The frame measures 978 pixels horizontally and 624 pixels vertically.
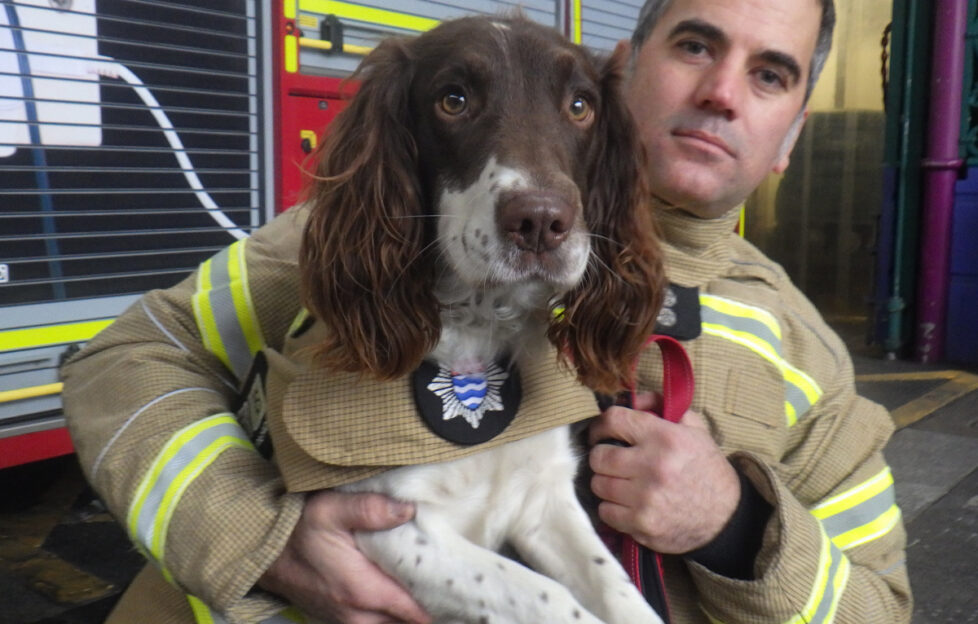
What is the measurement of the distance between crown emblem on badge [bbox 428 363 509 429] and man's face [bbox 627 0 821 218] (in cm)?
65

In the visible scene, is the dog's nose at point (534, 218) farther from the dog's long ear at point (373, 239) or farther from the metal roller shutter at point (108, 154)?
the metal roller shutter at point (108, 154)

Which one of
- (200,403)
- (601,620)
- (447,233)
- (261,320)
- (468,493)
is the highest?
(447,233)

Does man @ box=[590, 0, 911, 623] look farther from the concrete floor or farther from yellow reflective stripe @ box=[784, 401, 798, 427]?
the concrete floor

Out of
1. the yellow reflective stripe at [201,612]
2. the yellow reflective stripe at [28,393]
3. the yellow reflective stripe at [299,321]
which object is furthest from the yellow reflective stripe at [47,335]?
the yellow reflective stripe at [201,612]

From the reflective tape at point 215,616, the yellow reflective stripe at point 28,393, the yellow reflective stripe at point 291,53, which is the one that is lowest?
the yellow reflective stripe at point 28,393

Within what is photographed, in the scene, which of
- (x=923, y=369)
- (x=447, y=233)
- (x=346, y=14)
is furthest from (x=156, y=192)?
(x=923, y=369)

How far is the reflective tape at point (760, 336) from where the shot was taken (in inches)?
73.8

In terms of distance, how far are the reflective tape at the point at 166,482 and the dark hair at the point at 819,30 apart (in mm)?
1279

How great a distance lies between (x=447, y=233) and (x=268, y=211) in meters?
2.54

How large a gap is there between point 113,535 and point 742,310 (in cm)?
257

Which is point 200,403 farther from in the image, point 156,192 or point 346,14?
point 346,14

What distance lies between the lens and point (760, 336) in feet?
6.23

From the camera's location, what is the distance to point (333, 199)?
162cm

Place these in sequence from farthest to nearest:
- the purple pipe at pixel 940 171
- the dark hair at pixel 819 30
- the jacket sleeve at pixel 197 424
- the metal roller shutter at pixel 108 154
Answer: the purple pipe at pixel 940 171 < the metal roller shutter at pixel 108 154 < the dark hair at pixel 819 30 < the jacket sleeve at pixel 197 424
